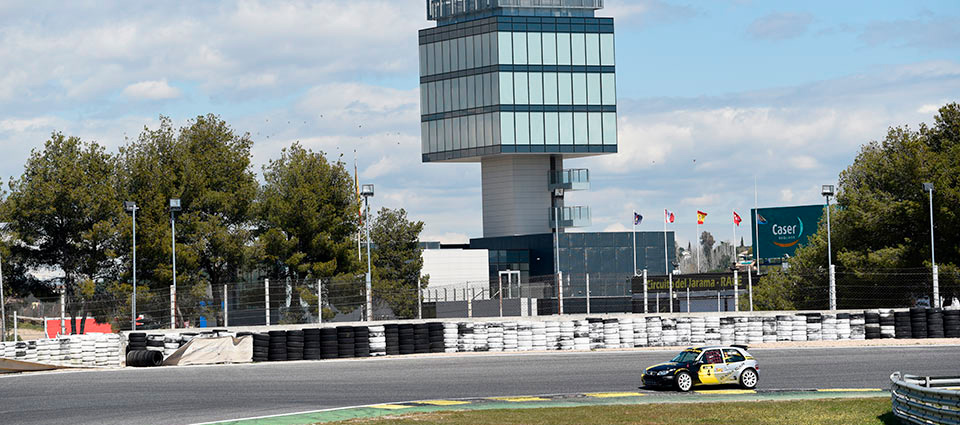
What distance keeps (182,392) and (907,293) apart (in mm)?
26706

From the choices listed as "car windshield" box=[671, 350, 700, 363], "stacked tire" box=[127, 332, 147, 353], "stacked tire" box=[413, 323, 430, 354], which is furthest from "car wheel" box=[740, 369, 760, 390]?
"stacked tire" box=[127, 332, 147, 353]

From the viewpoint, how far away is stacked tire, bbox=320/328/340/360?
34875 millimetres

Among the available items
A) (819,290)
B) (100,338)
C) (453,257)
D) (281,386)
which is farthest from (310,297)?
(453,257)

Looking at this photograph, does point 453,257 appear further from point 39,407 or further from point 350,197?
point 39,407

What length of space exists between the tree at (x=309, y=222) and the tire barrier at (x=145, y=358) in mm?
22627

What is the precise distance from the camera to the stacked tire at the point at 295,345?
34.5 metres

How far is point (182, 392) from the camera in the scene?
24.6m

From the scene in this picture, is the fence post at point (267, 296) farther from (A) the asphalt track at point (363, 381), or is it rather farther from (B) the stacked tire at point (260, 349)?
(A) the asphalt track at point (363, 381)

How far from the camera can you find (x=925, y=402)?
638 inches

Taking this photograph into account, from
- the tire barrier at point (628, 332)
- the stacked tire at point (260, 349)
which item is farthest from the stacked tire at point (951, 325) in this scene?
the stacked tire at point (260, 349)

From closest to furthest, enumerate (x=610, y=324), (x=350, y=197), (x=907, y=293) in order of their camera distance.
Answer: (x=610, y=324)
(x=907, y=293)
(x=350, y=197)

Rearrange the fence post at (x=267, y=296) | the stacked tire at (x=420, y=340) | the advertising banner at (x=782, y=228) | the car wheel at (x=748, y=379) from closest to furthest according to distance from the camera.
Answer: the car wheel at (x=748, y=379)
the stacked tire at (x=420, y=340)
the fence post at (x=267, y=296)
the advertising banner at (x=782, y=228)

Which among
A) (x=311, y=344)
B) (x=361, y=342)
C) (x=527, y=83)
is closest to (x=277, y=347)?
(x=311, y=344)

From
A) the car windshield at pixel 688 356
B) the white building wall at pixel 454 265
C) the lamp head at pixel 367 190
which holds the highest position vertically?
the lamp head at pixel 367 190
